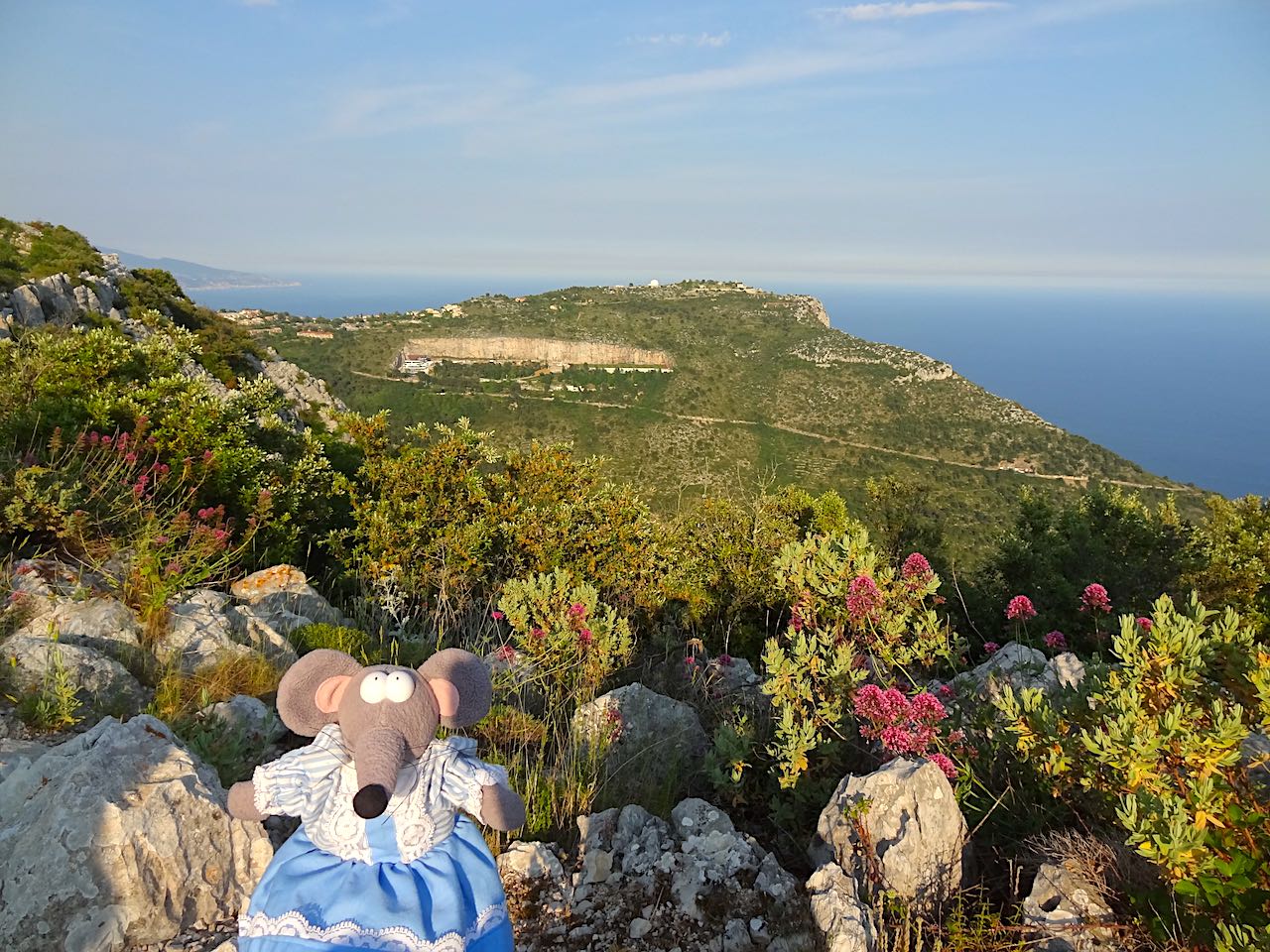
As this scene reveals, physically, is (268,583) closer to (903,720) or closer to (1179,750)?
(903,720)

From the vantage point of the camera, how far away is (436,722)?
2.24 m

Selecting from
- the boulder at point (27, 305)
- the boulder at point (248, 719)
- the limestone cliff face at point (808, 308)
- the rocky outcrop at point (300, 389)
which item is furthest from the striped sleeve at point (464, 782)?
the limestone cliff face at point (808, 308)

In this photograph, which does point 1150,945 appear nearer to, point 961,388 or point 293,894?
point 293,894

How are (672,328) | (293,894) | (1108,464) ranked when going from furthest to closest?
(672,328), (1108,464), (293,894)

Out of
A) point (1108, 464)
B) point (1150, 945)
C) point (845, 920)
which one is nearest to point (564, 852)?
point (845, 920)

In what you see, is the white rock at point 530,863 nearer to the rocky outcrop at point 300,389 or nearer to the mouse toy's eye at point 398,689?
the mouse toy's eye at point 398,689

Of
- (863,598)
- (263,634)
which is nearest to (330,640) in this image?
(263,634)

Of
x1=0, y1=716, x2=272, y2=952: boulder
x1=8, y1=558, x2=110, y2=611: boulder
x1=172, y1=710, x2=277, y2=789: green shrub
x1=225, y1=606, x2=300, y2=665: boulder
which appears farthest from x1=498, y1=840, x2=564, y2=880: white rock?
x1=8, y1=558, x2=110, y2=611: boulder

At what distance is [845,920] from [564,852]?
1262 mm

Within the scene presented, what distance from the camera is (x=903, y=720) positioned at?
318cm

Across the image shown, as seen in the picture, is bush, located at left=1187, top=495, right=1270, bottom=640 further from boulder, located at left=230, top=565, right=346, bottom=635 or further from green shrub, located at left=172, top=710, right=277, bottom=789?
green shrub, located at left=172, top=710, right=277, bottom=789

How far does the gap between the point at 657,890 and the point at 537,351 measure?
230 feet

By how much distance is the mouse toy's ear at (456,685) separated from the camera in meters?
2.30

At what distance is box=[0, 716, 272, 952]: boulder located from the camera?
7.38ft
